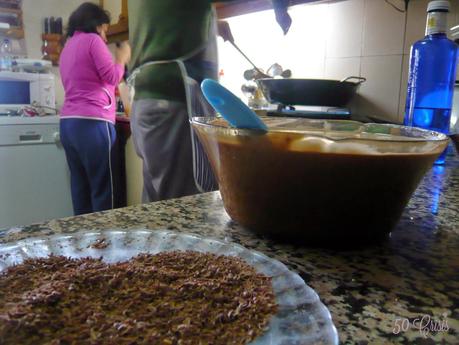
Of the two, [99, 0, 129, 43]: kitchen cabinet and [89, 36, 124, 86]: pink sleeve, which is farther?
[99, 0, 129, 43]: kitchen cabinet

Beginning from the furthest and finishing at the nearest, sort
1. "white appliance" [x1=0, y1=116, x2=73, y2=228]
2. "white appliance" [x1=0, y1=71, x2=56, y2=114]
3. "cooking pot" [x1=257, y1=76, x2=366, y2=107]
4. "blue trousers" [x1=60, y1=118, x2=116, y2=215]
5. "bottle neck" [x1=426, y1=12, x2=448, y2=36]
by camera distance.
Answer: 1. "white appliance" [x1=0, y1=71, x2=56, y2=114]
2. "white appliance" [x1=0, y1=116, x2=73, y2=228]
3. "blue trousers" [x1=60, y1=118, x2=116, y2=215]
4. "cooking pot" [x1=257, y1=76, x2=366, y2=107]
5. "bottle neck" [x1=426, y1=12, x2=448, y2=36]

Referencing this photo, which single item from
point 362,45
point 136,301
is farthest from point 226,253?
point 362,45

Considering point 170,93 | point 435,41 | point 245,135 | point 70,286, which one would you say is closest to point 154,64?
point 170,93

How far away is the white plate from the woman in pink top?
4.83 ft

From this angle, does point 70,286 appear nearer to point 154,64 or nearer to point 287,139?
point 287,139

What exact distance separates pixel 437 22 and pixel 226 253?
0.72m

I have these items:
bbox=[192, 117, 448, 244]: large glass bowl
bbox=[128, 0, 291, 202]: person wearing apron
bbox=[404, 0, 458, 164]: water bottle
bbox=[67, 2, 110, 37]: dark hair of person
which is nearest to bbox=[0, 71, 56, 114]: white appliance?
bbox=[67, 2, 110, 37]: dark hair of person

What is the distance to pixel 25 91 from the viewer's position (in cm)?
236

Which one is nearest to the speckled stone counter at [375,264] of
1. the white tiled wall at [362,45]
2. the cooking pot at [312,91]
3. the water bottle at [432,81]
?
the water bottle at [432,81]

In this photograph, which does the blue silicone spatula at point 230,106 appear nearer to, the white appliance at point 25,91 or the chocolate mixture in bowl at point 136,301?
the chocolate mixture in bowl at point 136,301

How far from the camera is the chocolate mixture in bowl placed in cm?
23

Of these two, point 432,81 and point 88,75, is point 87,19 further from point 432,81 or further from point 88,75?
point 432,81

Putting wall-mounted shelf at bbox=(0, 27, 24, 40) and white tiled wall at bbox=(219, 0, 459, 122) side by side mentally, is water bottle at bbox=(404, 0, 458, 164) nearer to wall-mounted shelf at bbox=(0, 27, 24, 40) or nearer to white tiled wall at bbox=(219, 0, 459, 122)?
white tiled wall at bbox=(219, 0, 459, 122)

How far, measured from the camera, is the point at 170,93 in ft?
3.88
